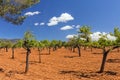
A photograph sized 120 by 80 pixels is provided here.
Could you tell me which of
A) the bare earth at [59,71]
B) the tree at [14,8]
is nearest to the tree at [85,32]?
the bare earth at [59,71]

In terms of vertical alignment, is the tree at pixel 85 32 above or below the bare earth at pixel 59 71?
above

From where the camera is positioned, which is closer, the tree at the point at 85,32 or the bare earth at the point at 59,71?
the bare earth at the point at 59,71

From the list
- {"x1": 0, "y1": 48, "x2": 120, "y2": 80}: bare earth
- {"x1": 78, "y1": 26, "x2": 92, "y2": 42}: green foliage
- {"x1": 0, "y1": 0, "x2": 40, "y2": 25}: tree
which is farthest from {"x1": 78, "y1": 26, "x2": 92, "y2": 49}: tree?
{"x1": 0, "y1": 0, "x2": 40, "y2": 25}: tree

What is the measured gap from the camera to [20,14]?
92.6 ft

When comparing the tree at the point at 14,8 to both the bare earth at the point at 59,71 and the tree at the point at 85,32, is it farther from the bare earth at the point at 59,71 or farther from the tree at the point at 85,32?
the tree at the point at 85,32

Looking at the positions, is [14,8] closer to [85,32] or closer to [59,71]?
[59,71]

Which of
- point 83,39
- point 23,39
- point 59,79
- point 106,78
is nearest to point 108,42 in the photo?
point 106,78

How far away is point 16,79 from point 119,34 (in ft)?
44.0

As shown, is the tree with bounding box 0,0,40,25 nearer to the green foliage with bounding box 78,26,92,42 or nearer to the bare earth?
the bare earth

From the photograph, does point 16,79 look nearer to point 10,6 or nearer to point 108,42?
point 10,6

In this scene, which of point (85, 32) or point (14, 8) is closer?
point (14, 8)

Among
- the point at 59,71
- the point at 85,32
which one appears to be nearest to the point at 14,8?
the point at 59,71

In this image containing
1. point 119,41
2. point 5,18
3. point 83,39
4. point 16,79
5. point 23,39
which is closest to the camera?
point 16,79

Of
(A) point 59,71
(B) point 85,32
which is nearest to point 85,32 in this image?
(B) point 85,32
